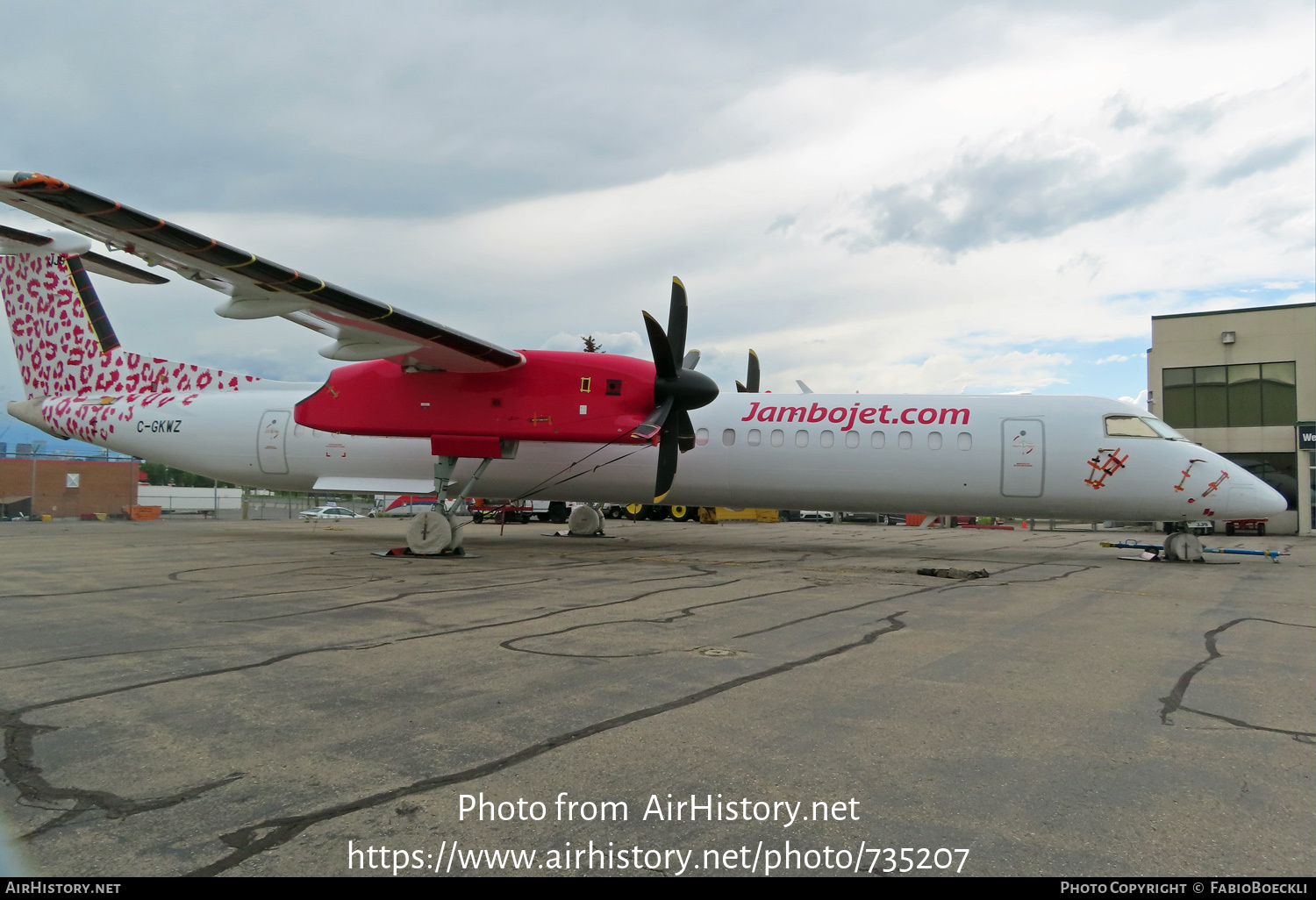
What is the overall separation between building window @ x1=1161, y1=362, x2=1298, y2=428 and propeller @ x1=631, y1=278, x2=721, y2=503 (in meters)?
29.8

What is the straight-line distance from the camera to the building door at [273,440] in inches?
715

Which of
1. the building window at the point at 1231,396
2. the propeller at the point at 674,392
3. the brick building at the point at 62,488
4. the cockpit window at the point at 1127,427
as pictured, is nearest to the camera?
the propeller at the point at 674,392

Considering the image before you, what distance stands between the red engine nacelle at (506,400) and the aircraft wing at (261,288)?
40 centimetres

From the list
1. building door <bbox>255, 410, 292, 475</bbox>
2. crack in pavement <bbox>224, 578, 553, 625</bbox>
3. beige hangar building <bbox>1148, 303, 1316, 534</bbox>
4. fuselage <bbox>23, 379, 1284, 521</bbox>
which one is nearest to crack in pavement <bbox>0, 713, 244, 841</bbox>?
crack in pavement <bbox>224, 578, 553, 625</bbox>

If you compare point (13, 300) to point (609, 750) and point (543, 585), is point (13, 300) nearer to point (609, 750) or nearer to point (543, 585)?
point (543, 585)

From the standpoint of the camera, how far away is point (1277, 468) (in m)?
33.0

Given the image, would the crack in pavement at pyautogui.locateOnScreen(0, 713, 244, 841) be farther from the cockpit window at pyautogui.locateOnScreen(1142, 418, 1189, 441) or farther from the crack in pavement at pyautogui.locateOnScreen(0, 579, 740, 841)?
the cockpit window at pyautogui.locateOnScreen(1142, 418, 1189, 441)

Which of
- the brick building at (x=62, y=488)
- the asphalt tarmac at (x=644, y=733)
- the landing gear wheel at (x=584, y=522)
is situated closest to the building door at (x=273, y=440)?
the landing gear wheel at (x=584, y=522)

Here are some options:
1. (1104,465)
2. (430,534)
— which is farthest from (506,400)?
(1104,465)

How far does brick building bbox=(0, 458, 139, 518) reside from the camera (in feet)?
106

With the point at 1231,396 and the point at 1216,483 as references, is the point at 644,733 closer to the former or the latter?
the point at 1216,483

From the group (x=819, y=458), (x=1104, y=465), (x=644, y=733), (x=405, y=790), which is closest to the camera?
(x=405, y=790)

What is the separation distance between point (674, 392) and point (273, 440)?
994cm

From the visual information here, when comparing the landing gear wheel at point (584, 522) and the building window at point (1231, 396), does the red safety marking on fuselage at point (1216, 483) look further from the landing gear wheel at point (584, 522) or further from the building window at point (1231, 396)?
the building window at point (1231, 396)
